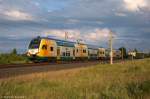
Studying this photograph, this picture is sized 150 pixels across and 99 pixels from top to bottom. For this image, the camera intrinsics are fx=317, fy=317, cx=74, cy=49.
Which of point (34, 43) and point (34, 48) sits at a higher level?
point (34, 43)

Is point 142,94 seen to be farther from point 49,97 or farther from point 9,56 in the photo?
point 9,56

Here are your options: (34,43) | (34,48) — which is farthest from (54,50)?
(34,48)

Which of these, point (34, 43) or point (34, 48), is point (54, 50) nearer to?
point (34, 43)

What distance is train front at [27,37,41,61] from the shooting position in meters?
42.2

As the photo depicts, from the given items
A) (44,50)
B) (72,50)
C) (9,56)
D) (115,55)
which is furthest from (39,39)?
(115,55)

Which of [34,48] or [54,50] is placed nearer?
[34,48]

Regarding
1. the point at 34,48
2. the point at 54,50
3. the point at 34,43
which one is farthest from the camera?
the point at 54,50

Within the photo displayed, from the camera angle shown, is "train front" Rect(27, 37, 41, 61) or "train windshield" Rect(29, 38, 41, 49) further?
"train windshield" Rect(29, 38, 41, 49)

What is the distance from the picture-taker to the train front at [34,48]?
42.2m

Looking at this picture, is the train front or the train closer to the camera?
the train front

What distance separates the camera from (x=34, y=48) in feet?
140

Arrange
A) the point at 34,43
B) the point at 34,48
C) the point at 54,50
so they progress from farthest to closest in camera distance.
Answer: the point at 54,50
the point at 34,43
the point at 34,48

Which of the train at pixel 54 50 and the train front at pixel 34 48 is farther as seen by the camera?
the train at pixel 54 50

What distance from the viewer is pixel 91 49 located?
219ft
